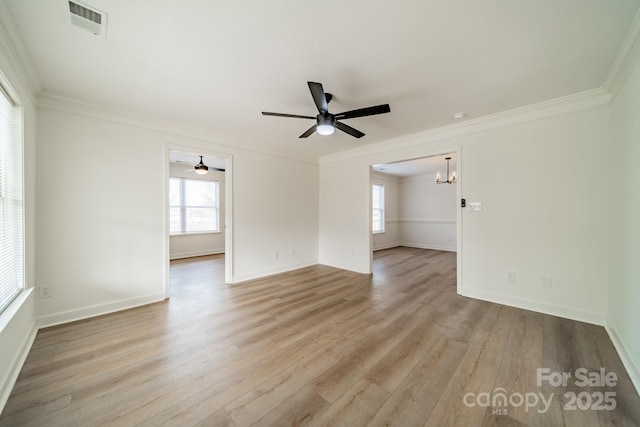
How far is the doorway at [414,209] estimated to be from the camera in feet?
24.7

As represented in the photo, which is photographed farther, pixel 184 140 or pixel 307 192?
pixel 307 192

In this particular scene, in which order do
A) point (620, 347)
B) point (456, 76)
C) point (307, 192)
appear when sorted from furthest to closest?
point (307, 192) < point (456, 76) < point (620, 347)

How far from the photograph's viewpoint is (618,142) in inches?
90.1

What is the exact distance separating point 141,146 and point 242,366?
3.02 meters

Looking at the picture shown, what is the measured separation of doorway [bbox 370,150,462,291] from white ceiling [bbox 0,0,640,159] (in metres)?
4.69

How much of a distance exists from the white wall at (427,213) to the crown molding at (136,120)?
6089mm

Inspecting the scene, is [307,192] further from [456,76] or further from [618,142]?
[618,142]

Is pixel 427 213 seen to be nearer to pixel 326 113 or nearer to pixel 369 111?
pixel 369 111

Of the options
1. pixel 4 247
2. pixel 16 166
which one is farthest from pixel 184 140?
pixel 4 247

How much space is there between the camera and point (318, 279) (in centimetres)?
438

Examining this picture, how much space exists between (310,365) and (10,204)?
286 centimetres

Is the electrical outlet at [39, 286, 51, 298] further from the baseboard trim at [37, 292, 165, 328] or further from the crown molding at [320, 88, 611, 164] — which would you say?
the crown molding at [320, 88, 611, 164]

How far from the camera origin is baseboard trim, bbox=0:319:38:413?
157cm

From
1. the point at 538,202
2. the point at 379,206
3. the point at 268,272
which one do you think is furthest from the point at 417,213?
the point at 268,272
